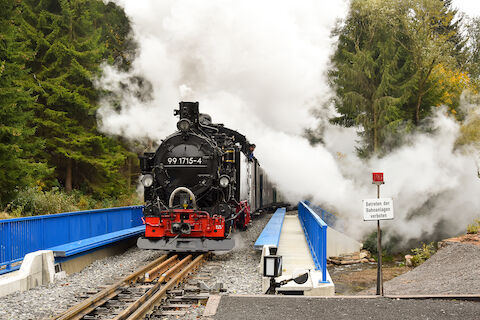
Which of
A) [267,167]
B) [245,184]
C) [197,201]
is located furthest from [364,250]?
[197,201]

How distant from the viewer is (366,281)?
13406 mm

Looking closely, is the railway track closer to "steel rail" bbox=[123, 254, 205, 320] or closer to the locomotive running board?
"steel rail" bbox=[123, 254, 205, 320]

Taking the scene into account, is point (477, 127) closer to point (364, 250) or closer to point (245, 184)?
point (364, 250)

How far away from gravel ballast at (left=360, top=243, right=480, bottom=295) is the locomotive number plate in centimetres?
491

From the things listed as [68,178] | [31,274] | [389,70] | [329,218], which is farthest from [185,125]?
[389,70]

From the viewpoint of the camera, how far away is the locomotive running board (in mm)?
9219

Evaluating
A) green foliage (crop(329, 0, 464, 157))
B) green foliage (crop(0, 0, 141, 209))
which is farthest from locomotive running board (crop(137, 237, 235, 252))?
green foliage (crop(329, 0, 464, 157))

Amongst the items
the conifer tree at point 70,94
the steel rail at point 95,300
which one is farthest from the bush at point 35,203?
the steel rail at point 95,300

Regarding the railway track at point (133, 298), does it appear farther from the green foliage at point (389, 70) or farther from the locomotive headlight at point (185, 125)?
the green foliage at point (389, 70)

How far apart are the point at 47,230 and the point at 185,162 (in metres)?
3.28

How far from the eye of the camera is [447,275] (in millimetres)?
9305

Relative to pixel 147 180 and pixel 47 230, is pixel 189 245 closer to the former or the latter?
pixel 147 180

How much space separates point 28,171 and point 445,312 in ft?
40.1

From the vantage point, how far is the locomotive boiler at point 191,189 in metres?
9.53
